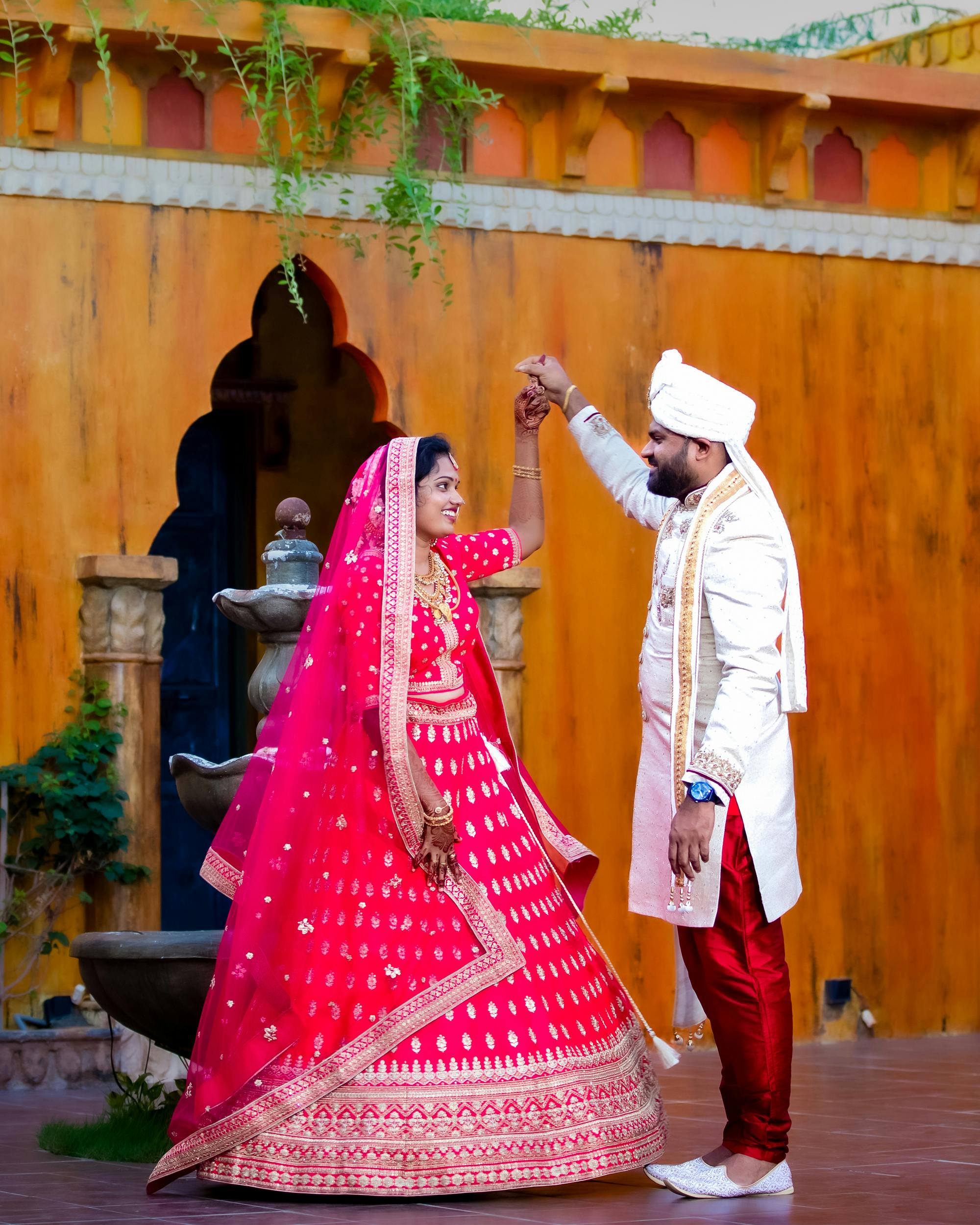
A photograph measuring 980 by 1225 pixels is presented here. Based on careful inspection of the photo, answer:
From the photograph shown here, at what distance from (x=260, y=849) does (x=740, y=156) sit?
4.56 metres

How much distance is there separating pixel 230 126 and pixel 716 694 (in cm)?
375

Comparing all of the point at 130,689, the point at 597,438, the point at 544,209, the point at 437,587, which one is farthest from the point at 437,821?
the point at 544,209

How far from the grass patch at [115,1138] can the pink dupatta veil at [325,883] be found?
0.69 m

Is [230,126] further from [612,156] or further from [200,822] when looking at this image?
[200,822]

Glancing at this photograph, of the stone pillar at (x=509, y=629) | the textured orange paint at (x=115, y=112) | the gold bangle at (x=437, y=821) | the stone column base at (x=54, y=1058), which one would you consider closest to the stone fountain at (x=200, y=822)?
the gold bangle at (x=437, y=821)

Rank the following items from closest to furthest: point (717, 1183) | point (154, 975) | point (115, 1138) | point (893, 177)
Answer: point (717, 1183)
point (154, 975)
point (115, 1138)
point (893, 177)

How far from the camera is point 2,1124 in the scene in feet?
18.4

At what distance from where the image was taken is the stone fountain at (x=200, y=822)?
466 centimetres

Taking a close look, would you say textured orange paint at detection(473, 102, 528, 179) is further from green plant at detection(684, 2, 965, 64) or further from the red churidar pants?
the red churidar pants

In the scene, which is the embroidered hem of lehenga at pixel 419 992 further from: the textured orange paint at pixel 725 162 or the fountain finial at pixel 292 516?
the textured orange paint at pixel 725 162

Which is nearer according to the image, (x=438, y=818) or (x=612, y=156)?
(x=438, y=818)

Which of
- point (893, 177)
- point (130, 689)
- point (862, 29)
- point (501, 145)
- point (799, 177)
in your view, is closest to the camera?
point (130, 689)

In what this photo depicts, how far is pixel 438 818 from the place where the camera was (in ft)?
13.9

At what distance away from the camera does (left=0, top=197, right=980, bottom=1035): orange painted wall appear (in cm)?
683
